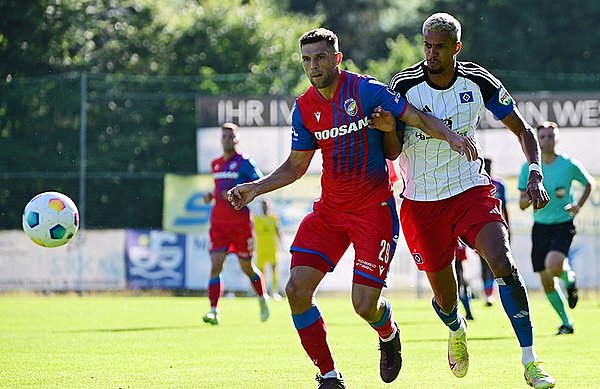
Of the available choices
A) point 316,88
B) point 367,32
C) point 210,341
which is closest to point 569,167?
point 210,341

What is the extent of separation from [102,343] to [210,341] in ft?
3.64

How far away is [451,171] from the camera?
8.02 meters

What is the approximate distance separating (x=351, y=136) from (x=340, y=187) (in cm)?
35

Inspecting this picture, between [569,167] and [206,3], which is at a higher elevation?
[206,3]

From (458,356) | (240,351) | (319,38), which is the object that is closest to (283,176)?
(319,38)

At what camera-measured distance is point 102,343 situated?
1187 centimetres

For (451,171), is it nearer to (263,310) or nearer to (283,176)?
(283,176)

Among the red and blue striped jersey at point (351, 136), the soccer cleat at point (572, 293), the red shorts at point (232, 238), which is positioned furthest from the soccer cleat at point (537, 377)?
the red shorts at point (232, 238)

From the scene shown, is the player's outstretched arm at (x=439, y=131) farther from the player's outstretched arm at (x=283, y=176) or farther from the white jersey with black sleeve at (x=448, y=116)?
the player's outstretched arm at (x=283, y=176)

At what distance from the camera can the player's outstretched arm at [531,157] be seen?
746 cm

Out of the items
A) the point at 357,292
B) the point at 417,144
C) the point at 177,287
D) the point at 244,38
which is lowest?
the point at 177,287

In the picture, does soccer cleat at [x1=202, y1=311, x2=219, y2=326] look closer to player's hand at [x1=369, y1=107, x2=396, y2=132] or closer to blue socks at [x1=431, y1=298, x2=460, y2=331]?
blue socks at [x1=431, y1=298, x2=460, y2=331]

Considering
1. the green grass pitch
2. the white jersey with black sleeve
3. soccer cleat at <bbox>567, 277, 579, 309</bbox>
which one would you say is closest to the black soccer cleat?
soccer cleat at <bbox>567, 277, 579, 309</bbox>

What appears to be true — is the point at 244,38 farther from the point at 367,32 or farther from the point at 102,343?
the point at 102,343
